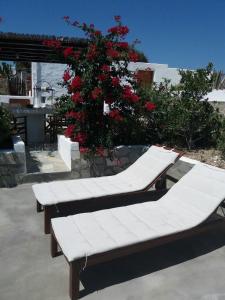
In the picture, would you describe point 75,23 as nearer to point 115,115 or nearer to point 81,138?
point 115,115

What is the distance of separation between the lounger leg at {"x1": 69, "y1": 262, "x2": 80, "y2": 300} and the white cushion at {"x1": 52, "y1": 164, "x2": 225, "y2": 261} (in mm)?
130

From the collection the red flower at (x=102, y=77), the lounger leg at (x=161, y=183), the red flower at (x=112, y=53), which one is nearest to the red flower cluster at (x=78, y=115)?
the red flower at (x=102, y=77)

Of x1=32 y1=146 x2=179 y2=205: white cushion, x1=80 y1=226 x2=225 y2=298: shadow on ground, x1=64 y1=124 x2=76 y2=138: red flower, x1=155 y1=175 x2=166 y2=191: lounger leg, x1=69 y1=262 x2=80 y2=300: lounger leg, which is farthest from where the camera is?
x1=64 y1=124 x2=76 y2=138: red flower

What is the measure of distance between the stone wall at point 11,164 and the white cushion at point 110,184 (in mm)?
1353

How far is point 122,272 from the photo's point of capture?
11.6ft

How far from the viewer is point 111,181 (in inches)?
219

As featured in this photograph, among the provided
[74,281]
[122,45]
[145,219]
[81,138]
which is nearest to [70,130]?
[81,138]

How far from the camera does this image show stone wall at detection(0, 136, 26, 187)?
6086 mm

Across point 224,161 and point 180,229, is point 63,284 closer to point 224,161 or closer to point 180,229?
point 180,229

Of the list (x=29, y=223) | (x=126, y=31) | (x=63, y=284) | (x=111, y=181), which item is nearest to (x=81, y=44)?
(x=126, y=31)

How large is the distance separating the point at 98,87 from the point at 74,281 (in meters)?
4.28

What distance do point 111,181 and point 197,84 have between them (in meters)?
3.24

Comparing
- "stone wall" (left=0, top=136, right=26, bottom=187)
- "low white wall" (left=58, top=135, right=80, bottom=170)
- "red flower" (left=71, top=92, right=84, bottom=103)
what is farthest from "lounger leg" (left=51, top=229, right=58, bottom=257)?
"red flower" (left=71, top=92, right=84, bottom=103)

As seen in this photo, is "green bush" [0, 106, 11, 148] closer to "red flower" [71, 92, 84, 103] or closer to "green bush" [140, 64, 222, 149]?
"red flower" [71, 92, 84, 103]
